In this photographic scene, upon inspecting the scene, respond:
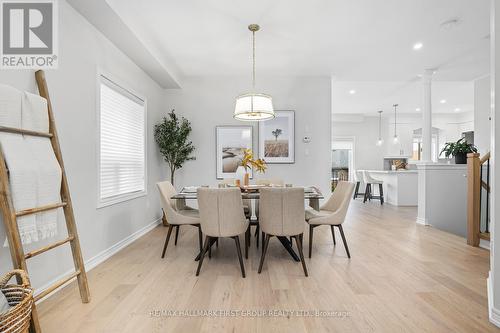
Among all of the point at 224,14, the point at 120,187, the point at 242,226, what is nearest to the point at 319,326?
the point at 242,226

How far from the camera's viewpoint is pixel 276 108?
5.11 meters

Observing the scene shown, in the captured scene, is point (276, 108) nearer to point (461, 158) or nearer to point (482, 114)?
point (461, 158)

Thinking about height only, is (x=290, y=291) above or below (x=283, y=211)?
below

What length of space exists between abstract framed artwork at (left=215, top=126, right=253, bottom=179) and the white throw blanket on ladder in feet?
10.6

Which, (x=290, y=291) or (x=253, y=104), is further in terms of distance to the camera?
(x=253, y=104)

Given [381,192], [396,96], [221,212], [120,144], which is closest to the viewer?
[221,212]

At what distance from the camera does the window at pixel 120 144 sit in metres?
3.14

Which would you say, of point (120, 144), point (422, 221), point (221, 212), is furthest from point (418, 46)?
point (120, 144)

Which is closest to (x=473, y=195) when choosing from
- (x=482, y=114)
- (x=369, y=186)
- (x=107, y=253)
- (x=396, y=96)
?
(x=482, y=114)

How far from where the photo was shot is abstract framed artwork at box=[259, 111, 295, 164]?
5105 mm

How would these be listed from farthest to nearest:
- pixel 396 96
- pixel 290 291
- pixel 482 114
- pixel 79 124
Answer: pixel 396 96
pixel 482 114
pixel 79 124
pixel 290 291

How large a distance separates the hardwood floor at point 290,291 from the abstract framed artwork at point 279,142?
2.04m

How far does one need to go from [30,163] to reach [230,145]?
11.6 ft

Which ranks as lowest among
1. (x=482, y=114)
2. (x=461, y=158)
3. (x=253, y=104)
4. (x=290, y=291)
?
(x=290, y=291)
